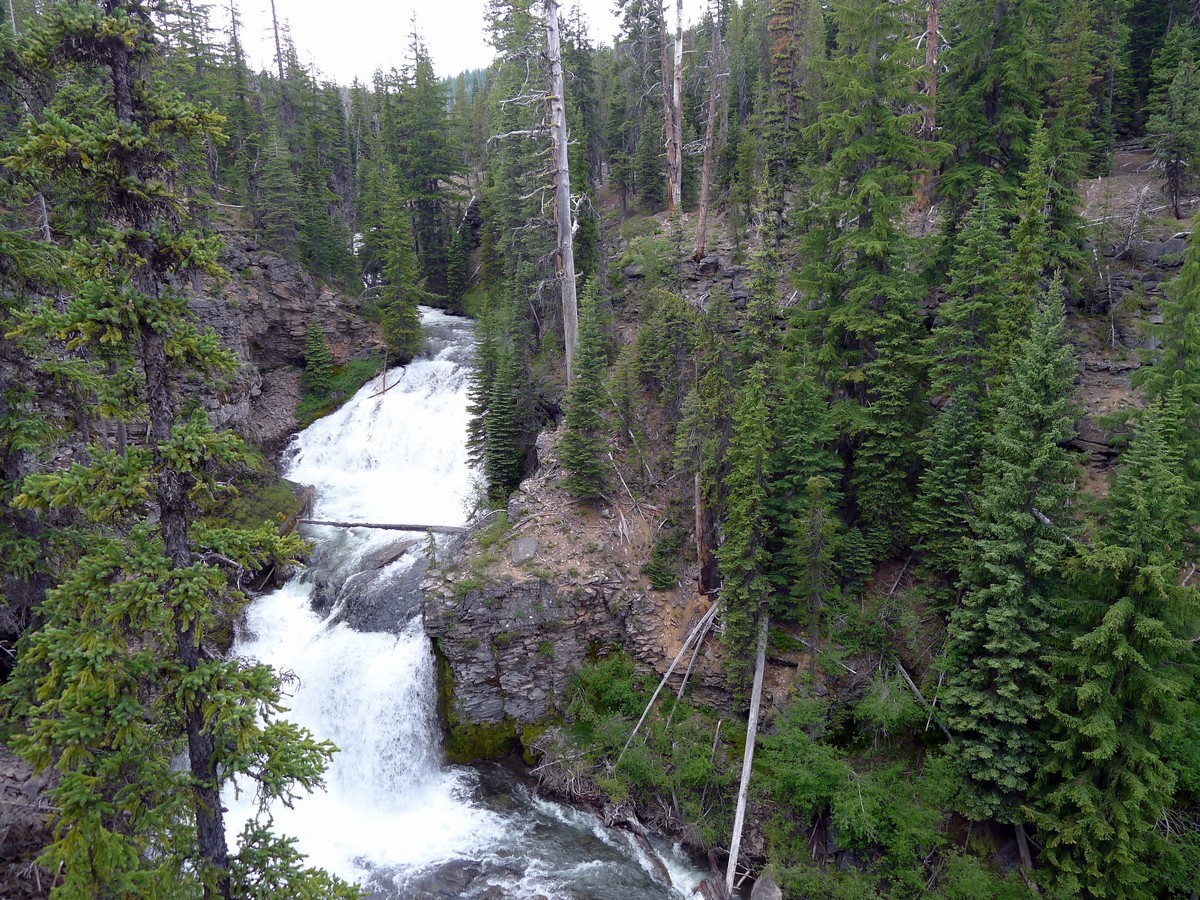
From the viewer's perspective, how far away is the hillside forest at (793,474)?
24.8ft

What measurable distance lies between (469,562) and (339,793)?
6733mm

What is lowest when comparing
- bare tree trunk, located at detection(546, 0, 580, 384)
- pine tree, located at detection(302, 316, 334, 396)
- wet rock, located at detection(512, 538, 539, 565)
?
wet rock, located at detection(512, 538, 539, 565)

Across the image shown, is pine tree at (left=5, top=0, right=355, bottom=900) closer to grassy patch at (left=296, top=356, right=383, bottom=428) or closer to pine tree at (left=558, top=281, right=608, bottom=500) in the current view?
pine tree at (left=558, top=281, right=608, bottom=500)

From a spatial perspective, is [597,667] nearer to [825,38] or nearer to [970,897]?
[970,897]

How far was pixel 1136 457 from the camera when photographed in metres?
12.7

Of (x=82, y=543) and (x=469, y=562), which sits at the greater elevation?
(x=82, y=543)

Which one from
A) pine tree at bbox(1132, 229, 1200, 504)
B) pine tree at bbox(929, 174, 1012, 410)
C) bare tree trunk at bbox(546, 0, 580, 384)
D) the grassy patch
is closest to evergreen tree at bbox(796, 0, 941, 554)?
pine tree at bbox(929, 174, 1012, 410)

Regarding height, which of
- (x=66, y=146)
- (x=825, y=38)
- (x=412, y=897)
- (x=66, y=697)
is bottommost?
(x=412, y=897)

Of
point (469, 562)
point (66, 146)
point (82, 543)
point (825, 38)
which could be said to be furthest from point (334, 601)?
point (825, 38)

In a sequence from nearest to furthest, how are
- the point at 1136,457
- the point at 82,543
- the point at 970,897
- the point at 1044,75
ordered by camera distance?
1. the point at 82,543
2. the point at 1136,457
3. the point at 970,897
4. the point at 1044,75

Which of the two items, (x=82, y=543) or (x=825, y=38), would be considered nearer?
(x=82, y=543)

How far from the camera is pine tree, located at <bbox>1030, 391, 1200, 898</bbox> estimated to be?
1247cm

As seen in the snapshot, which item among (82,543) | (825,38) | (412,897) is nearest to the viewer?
(82,543)

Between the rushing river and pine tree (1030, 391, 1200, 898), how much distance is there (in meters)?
8.11
